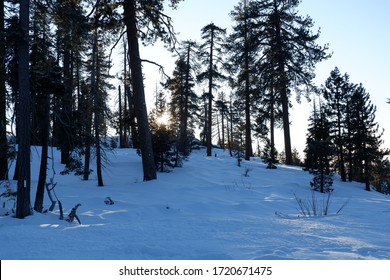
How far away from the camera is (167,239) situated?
4129mm

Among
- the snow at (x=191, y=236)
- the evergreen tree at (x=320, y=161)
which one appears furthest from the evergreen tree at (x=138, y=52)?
the evergreen tree at (x=320, y=161)

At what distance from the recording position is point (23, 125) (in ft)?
19.9

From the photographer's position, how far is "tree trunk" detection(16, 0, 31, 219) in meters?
5.97

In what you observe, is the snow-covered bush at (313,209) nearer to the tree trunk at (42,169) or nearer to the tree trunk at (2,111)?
the tree trunk at (42,169)

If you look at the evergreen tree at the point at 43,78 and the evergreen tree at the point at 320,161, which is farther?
the evergreen tree at the point at 320,161

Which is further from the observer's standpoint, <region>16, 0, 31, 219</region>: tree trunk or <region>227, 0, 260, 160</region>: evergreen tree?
<region>227, 0, 260, 160</region>: evergreen tree

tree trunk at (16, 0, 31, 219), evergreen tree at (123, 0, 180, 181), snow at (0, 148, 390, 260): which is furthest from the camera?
evergreen tree at (123, 0, 180, 181)

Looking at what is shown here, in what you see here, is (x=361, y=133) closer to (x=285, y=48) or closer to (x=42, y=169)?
(x=285, y=48)

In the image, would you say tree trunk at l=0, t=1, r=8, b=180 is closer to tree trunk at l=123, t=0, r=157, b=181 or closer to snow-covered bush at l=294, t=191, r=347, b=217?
tree trunk at l=123, t=0, r=157, b=181

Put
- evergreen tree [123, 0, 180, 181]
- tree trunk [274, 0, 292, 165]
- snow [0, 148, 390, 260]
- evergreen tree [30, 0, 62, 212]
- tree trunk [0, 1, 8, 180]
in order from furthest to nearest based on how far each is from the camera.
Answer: tree trunk [274, 0, 292, 165] → evergreen tree [123, 0, 180, 181] → evergreen tree [30, 0, 62, 212] → tree trunk [0, 1, 8, 180] → snow [0, 148, 390, 260]

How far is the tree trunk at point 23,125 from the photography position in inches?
235

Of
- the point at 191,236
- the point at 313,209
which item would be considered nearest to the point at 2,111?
the point at 191,236

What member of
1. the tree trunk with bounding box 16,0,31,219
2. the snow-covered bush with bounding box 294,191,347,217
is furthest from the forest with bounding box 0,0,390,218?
the snow-covered bush with bounding box 294,191,347,217
